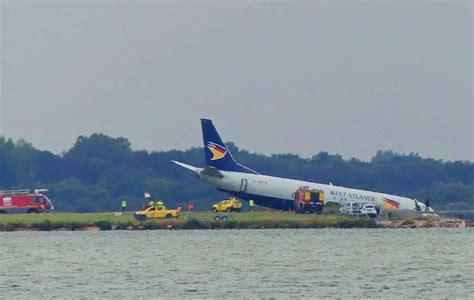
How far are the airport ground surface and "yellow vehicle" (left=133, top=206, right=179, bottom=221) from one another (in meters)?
0.65

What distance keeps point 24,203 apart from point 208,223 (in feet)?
85.5

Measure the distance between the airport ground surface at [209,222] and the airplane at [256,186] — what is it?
9.24 meters

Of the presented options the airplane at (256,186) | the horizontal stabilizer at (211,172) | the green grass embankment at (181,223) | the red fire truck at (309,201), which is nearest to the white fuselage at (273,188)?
the airplane at (256,186)

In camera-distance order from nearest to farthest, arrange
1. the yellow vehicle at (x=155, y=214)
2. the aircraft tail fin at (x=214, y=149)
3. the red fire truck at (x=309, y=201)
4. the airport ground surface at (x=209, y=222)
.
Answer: the airport ground surface at (x=209, y=222) < the yellow vehicle at (x=155, y=214) < the red fire truck at (x=309, y=201) < the aircraft tail fin at (x=214, y=149)

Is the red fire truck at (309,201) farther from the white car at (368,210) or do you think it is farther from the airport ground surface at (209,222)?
the airport ground surface at (209,222)

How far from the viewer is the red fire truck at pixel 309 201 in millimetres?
116438

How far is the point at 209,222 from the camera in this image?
104125mm

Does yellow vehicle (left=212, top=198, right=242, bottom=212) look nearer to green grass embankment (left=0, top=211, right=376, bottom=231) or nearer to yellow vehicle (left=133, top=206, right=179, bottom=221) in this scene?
yellow vehicle (left=133, top=206, right=179, bottom=221)

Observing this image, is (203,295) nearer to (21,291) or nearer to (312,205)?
(21,291)

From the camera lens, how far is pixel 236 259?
7000 centimetres

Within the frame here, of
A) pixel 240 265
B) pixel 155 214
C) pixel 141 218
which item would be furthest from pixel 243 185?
pixel 240 265

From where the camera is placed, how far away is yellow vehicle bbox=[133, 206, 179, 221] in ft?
354

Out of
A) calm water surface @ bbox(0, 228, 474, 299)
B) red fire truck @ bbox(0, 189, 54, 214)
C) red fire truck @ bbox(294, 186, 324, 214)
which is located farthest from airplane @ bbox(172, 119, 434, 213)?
calm water surface @ bbox(0, 228, 474, 299)

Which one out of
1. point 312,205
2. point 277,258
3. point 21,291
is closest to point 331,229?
point 312,205
